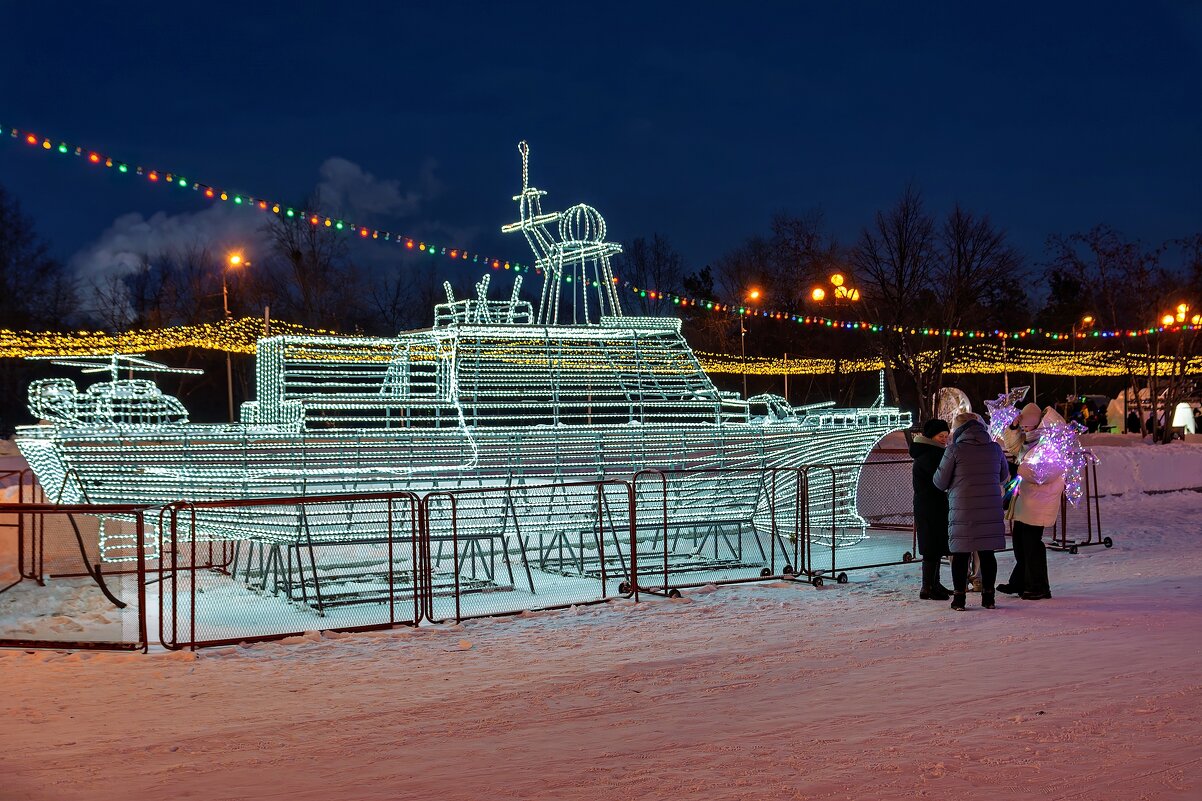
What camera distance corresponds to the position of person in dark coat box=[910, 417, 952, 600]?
10.1m

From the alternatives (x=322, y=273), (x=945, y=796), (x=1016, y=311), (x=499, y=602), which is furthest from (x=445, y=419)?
(x=1016, y=311)

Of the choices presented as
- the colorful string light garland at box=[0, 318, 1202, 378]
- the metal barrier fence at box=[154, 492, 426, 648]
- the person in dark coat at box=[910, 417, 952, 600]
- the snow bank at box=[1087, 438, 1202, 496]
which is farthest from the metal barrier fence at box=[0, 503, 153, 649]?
the snow bank at box=[1087, 438, 1202, 496]

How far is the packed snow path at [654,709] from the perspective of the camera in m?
4.96

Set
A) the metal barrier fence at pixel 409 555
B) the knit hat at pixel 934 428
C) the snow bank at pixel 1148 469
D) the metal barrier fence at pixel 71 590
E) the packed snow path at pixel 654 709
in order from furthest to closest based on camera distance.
Answer: the snow bank at pixel 1148 469 < the knit hat at pixel 934 428 < the metal barrier fence at pixel 409 555 < the metal barrier fence at pixel 71 590 < the packed snow path at pixel 654 709

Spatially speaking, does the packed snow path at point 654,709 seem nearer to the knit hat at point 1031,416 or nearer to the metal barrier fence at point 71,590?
the metal barrier fence at point 71,590

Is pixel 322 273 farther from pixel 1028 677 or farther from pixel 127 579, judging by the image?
pixel 1028 677

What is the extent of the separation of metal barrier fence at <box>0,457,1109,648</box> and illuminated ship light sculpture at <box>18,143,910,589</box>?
12 centimetres

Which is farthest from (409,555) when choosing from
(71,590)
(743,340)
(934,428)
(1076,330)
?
(1076,330)

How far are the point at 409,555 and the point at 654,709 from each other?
881 cm

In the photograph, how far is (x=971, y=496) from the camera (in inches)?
368

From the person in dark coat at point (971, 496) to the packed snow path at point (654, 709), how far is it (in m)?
0.48

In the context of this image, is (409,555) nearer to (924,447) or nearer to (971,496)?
(924,447)

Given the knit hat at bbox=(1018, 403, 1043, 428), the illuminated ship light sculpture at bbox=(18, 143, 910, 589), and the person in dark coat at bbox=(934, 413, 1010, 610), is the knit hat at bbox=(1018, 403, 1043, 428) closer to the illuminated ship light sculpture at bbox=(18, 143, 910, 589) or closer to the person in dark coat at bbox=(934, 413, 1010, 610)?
the person in dark coat at bbox=(934, 413, 1010, 610)

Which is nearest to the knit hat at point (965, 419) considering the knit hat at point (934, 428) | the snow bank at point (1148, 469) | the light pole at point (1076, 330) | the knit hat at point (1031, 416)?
the knit hat at point (934, 428)
